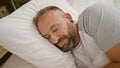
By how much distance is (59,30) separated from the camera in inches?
45.3

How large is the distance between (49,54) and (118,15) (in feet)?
1.38

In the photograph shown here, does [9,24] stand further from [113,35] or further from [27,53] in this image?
[113,35]

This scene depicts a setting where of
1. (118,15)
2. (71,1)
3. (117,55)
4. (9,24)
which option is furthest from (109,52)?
(71,1)

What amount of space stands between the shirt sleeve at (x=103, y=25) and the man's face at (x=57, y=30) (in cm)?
10

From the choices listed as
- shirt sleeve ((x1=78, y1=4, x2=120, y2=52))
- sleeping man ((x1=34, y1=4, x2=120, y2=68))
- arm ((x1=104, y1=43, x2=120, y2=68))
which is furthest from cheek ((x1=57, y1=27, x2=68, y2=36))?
arm ((x1=104, y1=43, x2=120, y2=68))

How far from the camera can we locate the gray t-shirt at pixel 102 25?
1028 mm

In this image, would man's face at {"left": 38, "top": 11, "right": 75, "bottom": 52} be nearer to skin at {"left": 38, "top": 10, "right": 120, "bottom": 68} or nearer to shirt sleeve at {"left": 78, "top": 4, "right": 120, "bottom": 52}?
skin at {"left": 38, "top": 10, "right": 120, "bottom": 68}

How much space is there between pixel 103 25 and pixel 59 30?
248mm

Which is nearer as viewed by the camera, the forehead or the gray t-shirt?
the gray t-shirt

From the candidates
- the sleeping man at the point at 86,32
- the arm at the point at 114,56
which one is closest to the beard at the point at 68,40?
the sleeping man at the point at 86,32

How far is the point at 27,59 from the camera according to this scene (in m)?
1.13

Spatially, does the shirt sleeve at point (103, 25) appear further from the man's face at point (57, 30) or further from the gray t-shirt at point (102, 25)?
the man's face at point (57, 30)

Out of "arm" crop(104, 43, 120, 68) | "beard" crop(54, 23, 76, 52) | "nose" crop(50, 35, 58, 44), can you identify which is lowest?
"arm" crop(104, 43, 120, 68)

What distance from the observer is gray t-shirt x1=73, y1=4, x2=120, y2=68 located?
3.37 ft
